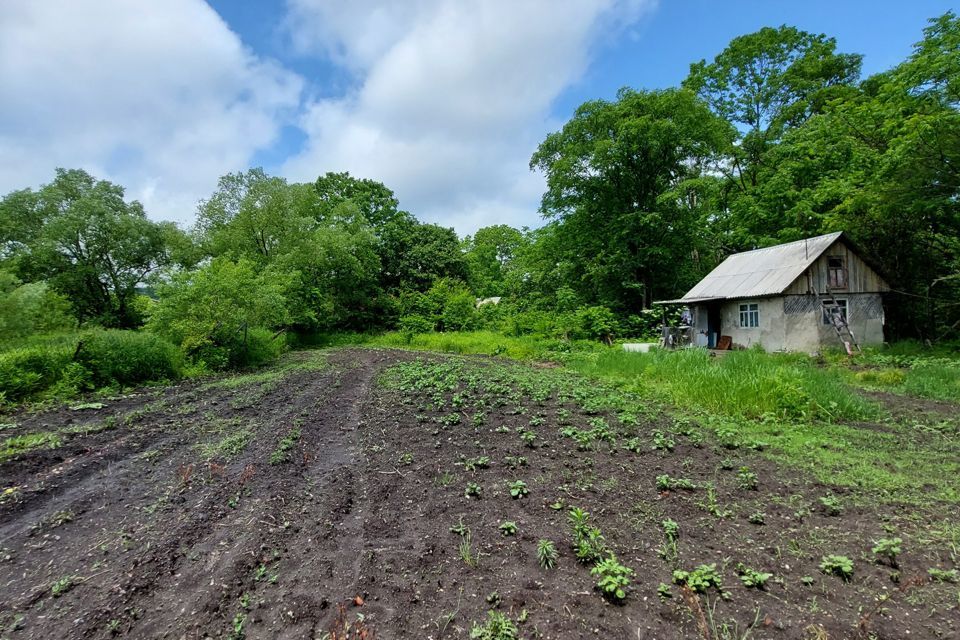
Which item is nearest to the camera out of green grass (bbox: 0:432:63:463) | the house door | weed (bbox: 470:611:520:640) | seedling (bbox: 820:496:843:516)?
weed (bbox: 470:611:520:640)

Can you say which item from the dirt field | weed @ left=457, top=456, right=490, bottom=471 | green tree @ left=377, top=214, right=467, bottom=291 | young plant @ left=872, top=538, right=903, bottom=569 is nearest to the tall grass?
the dirt field

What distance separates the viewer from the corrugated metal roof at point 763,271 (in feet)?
49.9

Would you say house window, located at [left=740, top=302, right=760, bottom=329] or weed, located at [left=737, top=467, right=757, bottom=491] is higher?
house window, located at [left=740, top=302, right=760, bottom=329]

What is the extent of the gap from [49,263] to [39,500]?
2509 centimetres

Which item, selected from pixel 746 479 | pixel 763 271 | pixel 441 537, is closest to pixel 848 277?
pixel 763 271

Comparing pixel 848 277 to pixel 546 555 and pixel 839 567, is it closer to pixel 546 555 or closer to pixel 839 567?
pixel 839 567

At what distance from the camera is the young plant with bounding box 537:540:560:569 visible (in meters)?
2.74

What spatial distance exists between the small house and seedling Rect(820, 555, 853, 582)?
1534 cm

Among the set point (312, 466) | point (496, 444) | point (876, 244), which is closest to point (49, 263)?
point (312, 466)

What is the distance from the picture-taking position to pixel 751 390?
6520 mm

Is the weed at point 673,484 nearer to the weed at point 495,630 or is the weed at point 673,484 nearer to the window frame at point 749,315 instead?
the weed at point 495,630

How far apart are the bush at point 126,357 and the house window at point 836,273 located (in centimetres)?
2297

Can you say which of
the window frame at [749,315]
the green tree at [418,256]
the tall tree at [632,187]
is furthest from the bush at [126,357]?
the window frame at [749,315]

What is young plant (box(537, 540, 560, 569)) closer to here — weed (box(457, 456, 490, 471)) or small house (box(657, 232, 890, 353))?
weed (box(457, 456, 490, 471))
